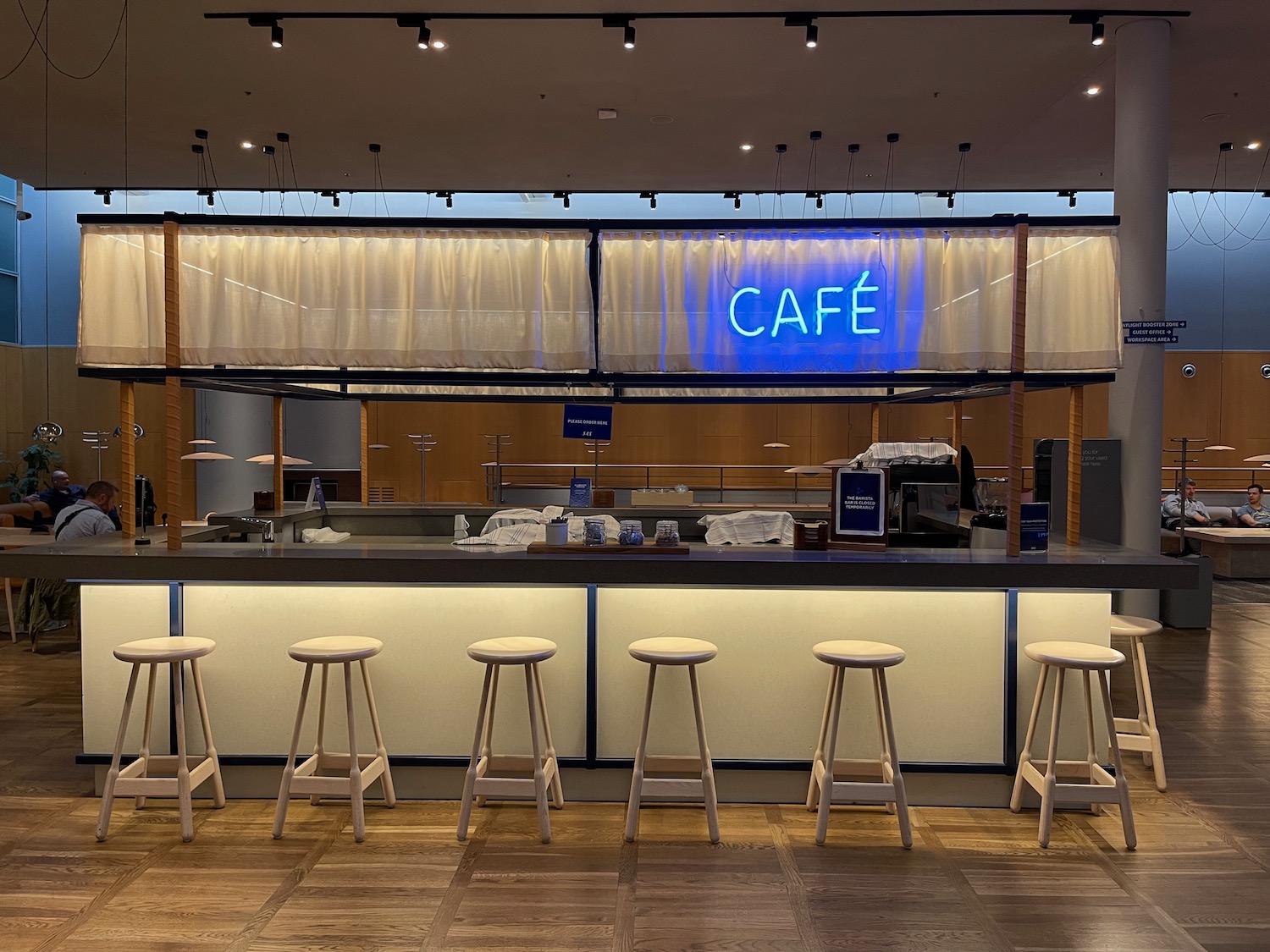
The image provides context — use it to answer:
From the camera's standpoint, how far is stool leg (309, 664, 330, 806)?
344cm

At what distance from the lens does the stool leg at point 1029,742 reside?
11.2 ft

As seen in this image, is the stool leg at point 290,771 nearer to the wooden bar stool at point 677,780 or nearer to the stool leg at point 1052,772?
the wooden bar stool at point 677,780

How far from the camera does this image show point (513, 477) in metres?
12.4

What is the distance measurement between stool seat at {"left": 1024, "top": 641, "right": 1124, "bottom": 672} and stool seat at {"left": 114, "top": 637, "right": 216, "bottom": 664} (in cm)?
321

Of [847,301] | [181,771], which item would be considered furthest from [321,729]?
[847,301]

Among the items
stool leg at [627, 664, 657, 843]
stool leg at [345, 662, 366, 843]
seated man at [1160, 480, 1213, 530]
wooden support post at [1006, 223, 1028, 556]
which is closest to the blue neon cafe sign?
wooden support post at [1006, 223, 1028, 556]

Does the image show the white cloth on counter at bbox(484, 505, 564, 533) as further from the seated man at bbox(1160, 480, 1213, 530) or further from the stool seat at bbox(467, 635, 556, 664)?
the seated man at bbox(1160, 480, 1213, 530)

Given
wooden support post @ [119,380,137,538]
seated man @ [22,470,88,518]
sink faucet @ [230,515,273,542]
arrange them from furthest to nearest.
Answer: seated man @ [22,470,88,518]
sink faucet @ [230,515,273,542]
wooden support post @ [119,380,137,538]

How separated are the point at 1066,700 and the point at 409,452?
10.4 metres

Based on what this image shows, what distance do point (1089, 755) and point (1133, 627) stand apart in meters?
0.70

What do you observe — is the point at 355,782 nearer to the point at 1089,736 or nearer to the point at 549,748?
the point at 549,748

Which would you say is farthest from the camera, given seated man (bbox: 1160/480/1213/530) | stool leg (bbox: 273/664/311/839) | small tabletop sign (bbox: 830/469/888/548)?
seated man (bbox: 1160/480/1213/530)

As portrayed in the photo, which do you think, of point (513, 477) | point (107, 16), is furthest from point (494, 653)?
point (513, 477)

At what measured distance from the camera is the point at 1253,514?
9859mm
